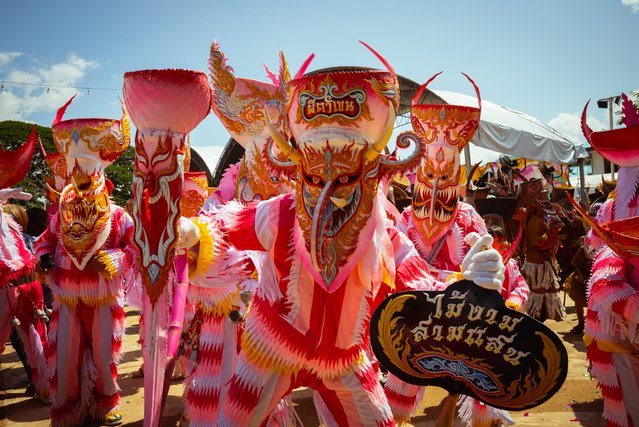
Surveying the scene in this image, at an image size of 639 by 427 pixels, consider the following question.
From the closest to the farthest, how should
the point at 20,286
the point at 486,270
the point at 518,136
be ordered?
1. the point at 486,270
2. the point at 20,286
3. the point at 518,136

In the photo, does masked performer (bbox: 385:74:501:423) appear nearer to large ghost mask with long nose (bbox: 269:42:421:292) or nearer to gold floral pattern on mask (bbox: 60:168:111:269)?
large ghost mask with long nose (bbox: 269:42:421:292)

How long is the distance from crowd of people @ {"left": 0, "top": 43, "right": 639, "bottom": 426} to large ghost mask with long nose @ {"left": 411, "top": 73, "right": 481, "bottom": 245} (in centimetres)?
1

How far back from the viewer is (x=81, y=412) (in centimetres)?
460

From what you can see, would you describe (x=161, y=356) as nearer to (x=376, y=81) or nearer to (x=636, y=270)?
(x=376, y=81)

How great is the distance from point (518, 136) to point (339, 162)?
573 inches

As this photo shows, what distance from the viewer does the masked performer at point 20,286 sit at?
5012 mm

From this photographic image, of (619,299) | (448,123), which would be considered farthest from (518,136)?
(619,299)

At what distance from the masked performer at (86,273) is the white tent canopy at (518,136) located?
1124 centimetres

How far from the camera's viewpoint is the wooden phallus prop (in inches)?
103

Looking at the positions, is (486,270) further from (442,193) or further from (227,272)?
(442,193)

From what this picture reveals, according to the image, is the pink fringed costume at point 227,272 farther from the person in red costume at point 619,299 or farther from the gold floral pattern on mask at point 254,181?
the person in red costume at point 619,299

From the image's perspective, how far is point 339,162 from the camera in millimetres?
2408

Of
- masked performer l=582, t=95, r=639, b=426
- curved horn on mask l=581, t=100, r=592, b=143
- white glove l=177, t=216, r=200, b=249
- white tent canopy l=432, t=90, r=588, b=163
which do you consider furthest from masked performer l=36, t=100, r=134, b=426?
white tent canopy l=432, t=90, r=588, b=163

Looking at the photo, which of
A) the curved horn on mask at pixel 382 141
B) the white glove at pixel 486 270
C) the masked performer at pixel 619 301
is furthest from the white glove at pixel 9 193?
the masked performer at pixel 619 301
